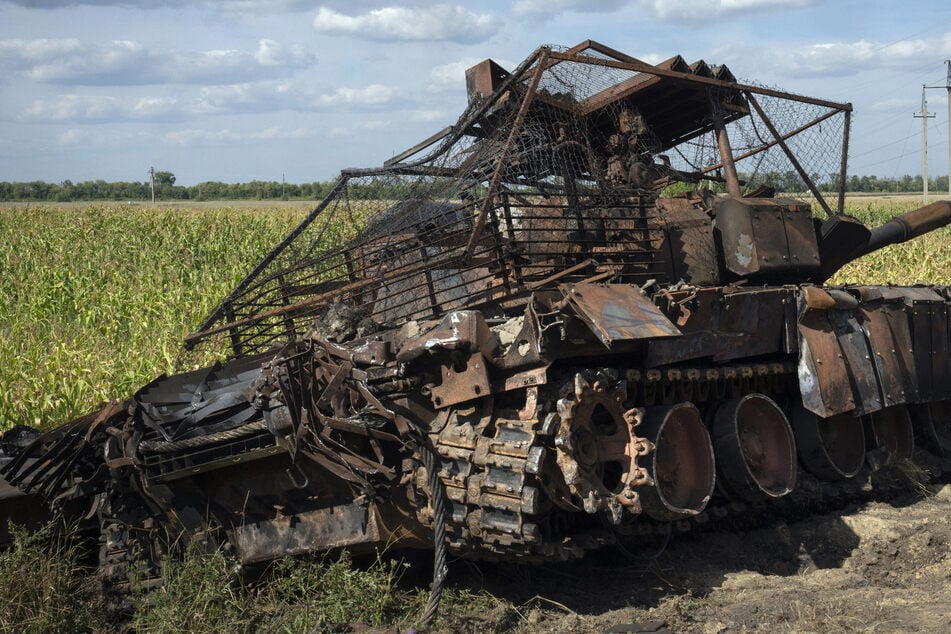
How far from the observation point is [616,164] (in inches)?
344

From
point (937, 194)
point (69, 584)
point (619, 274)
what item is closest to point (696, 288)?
point (619, 274)

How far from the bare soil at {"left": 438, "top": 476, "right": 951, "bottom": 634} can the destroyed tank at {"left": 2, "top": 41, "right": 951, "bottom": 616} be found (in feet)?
0.96

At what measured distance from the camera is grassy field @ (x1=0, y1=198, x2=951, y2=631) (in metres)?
6.15

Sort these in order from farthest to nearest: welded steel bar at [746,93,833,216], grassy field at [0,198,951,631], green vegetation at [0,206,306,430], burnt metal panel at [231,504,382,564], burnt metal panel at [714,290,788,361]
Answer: green vegetation at [0,206,306,430] → welded steel bar at [746,93,833,216] → burnt metal panel at [714,290,788,361] → burnt metal panel at [231,504,382,564] → grassy field at [0,198,951,631]

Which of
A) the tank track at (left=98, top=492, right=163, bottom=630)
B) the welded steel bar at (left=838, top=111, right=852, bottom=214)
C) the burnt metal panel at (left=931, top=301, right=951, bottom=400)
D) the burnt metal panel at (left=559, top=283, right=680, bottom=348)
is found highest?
the welded steel bar at (left=838, top=111, right=852, bottom=214)

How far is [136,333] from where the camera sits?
41.8 ft

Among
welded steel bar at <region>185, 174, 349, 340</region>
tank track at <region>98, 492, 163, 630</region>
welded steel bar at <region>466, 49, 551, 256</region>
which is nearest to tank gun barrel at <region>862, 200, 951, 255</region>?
welded steel bar at <region>466, 49, 551, 256</region>

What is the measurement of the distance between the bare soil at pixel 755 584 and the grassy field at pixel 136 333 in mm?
525

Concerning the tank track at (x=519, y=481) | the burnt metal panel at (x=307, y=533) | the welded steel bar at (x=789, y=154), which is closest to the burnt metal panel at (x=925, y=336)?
the welded steel bar at (x=789, y=154)

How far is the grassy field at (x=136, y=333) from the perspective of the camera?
6.15 meters

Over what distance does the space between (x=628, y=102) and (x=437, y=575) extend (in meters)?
4.32

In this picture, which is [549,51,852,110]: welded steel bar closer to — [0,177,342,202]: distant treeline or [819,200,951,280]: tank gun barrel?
[819,200,951,280]: tank gun barrel

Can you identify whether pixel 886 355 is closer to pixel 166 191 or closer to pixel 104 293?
pixel 104 293

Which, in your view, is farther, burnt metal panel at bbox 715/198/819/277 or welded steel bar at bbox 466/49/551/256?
burnt metal panel at bbox 715/198/819/277
